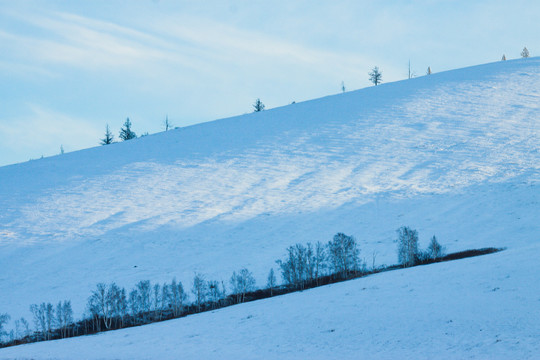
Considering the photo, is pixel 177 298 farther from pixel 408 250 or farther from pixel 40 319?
pixel 408 250

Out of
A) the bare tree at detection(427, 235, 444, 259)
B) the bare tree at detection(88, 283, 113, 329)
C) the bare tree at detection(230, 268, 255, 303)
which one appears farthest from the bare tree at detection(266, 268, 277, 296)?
the bare tree at detection(427, 235, 444, 259)

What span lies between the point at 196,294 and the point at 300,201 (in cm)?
1199

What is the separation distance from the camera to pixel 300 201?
30344 millimetres

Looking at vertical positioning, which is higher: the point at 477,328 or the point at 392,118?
the point at 392,118

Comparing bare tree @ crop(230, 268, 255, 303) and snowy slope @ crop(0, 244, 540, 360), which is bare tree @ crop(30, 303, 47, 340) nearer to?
snowy slope @ crop(0, 244, 540, 360)

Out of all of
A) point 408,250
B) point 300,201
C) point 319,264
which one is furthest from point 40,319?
point 300,201

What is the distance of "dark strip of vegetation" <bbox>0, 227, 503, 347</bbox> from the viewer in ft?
58.4

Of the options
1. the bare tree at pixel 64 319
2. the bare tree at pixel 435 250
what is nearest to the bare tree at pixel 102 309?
the bare tree at pixel 64 319

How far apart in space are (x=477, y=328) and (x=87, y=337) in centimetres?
1139

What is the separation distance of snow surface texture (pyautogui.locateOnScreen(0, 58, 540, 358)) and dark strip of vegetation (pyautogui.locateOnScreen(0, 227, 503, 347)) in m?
1.00

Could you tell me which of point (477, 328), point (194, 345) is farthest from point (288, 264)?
point (477, 328)

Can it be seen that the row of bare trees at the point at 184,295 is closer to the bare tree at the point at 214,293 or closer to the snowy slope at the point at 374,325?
the bare tree at the point at 214,293

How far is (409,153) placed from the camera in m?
36.6

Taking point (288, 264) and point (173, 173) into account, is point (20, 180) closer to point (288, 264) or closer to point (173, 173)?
point (173, 173)
